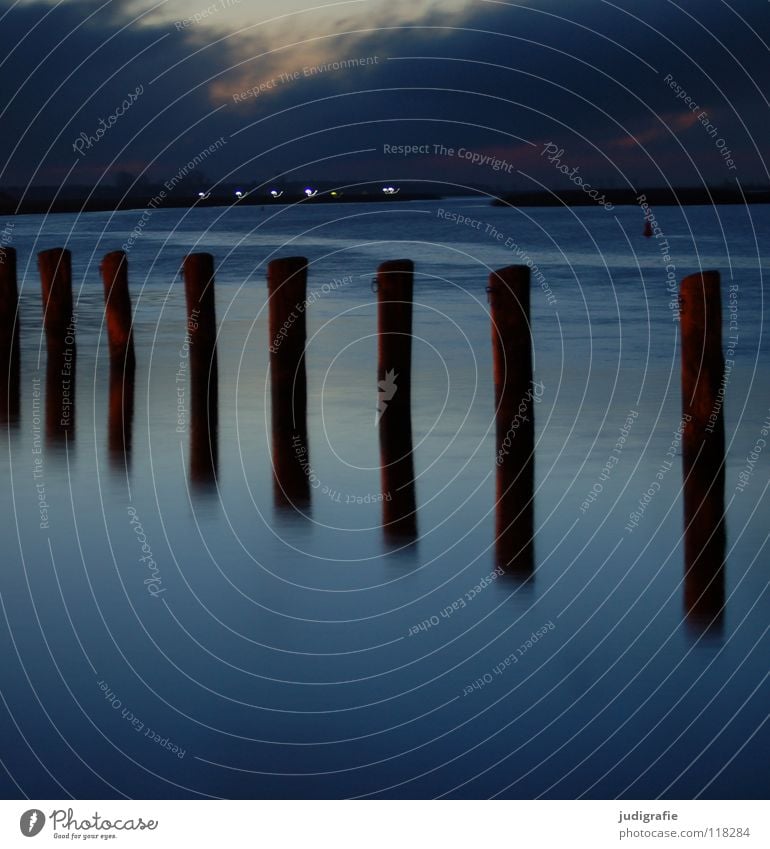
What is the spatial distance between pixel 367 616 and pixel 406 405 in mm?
4319

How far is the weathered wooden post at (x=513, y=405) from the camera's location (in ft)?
32.9

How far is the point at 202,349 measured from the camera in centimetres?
1434

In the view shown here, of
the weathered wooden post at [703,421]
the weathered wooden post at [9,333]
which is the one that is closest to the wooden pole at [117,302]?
the weathered wooden post at [9,333]

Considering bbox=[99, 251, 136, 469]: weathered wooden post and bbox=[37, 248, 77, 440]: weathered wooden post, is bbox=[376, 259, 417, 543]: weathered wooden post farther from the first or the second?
bbox=[37, 248, 77, 440]: weathered wooden post

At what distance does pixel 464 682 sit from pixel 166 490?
4161mm

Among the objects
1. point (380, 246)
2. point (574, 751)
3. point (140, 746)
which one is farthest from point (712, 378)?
point (380, 246)

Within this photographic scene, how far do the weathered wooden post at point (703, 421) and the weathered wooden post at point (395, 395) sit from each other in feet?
6.24

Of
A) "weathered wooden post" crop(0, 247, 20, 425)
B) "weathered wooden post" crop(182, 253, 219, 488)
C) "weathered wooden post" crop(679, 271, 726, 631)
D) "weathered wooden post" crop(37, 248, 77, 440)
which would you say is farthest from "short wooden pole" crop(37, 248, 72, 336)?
"weathered wooden post" crop(679, 271, 726, 631)

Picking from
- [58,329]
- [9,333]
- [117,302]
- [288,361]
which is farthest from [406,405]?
[9,333]

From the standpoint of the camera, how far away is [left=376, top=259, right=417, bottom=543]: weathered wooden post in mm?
10438

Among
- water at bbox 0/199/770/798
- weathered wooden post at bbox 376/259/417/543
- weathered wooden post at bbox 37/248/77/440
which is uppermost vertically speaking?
weathered wooden post at bbox 37/248/77/440

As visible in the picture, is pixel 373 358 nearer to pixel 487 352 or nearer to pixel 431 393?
pixel 487 352

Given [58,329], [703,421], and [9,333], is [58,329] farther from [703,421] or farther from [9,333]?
[703,421]

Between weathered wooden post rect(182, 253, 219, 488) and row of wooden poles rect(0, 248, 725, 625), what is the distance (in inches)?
0.5
